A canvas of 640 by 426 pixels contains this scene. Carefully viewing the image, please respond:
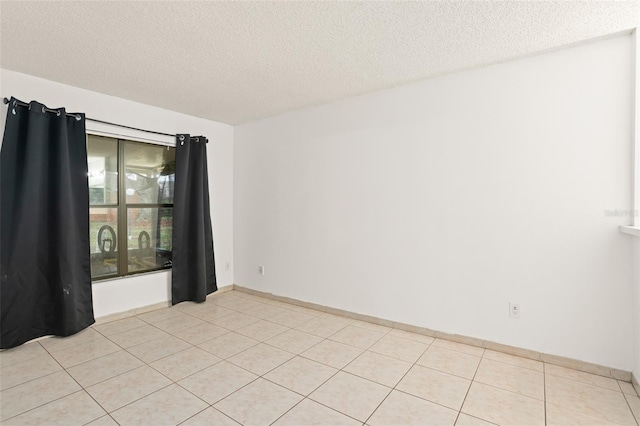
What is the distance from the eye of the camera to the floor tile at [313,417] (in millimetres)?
1733

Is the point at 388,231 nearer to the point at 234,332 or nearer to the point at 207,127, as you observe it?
the point at 234,332

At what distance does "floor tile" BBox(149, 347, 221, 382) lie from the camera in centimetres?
225

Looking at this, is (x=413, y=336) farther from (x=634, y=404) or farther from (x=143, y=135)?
(x=143, y=135)

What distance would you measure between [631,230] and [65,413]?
352 cm

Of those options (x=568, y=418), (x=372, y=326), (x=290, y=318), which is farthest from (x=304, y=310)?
(x=568, y=418)

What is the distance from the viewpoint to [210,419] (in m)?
1.76

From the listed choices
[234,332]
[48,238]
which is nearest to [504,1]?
[234,332]

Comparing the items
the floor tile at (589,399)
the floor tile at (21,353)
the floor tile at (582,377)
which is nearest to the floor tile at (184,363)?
the floor tile at (21,353)

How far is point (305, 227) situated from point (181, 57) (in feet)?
6.85

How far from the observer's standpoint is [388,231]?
3.15m

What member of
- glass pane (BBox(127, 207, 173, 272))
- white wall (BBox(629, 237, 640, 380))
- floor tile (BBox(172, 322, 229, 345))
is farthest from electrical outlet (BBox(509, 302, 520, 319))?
glass pane (BBox(127, 207, 173, 272))

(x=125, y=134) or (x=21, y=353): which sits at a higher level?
(x=125, y=134)

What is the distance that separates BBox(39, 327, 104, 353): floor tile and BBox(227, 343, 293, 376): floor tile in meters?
1.38

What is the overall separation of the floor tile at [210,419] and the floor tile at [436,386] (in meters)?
1.07
